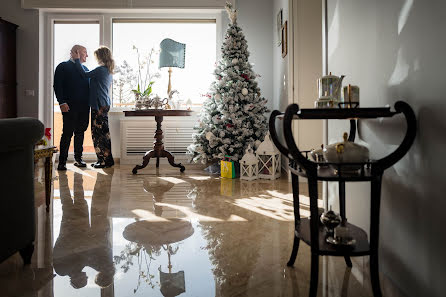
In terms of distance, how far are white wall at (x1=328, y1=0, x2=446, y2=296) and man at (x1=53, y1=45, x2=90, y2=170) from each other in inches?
175

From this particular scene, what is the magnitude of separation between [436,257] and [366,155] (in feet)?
1.33

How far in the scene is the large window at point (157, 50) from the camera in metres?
6.22

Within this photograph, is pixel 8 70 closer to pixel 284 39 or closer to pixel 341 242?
pixel 284 39

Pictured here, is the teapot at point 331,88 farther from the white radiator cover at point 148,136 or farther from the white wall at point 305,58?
the white radiator cover at point 148,136

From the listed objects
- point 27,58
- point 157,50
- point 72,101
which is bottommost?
point 72,101

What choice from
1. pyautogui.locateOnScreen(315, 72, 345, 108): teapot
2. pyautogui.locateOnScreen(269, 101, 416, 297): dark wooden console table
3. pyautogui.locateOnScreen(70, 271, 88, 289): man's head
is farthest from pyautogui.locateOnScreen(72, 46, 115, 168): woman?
pyautogui.locateOnScreen(269, 101, 416, 297): dark wooden console table

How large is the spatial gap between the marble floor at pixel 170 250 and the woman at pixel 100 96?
1.89 metres

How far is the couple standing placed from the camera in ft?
17.8

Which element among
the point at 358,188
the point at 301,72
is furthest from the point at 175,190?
the point at 358,188

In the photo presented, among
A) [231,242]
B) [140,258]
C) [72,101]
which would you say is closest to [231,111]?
[72,101]

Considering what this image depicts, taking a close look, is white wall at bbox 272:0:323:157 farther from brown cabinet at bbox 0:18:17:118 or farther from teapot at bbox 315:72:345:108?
brown cabinet at bbox 0:18:17:118

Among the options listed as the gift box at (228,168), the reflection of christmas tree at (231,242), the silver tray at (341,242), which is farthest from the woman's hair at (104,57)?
the silver tray at (341,242)

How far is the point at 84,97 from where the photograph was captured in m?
5.58

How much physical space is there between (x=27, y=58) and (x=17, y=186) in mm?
4993
